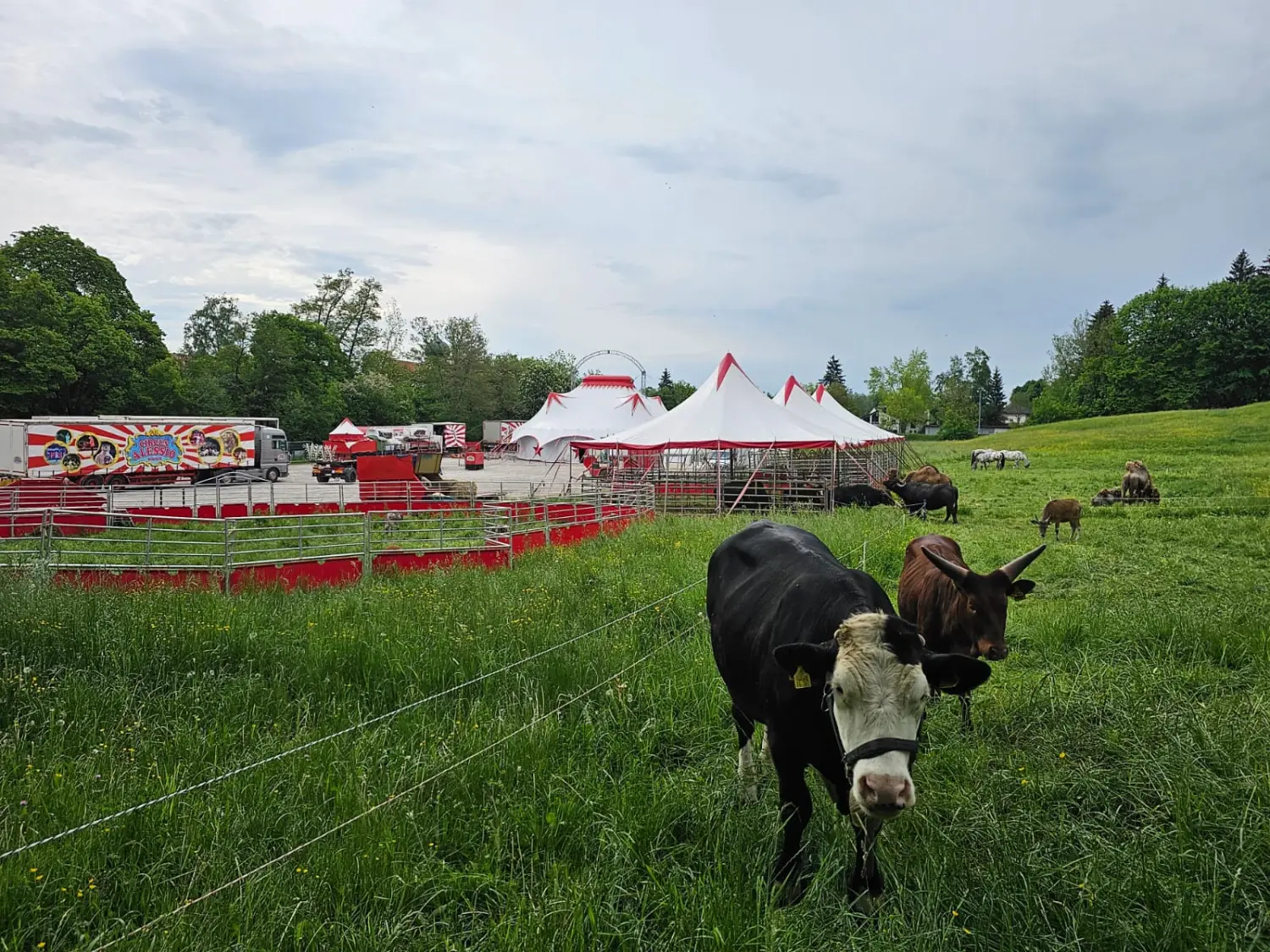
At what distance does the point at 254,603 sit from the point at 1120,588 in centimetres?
929

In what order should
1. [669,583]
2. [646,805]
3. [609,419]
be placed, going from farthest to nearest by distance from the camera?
[609,419], [669,583], [646,805]

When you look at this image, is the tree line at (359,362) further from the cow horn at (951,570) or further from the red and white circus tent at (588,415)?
the cow horn at (951,570)

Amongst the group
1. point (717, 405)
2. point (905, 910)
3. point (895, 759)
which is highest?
point (717, 405)

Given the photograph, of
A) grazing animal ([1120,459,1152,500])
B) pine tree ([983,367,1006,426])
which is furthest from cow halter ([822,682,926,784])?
pine tree ([983,367,1006,426])

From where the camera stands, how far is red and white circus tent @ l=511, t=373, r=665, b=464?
133 ft

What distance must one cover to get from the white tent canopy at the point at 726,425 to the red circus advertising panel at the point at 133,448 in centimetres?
1704

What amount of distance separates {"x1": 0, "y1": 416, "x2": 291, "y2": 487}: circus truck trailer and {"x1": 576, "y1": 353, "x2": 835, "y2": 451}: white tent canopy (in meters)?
17.1

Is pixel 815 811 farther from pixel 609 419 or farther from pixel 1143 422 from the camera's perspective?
pixel 1143 422

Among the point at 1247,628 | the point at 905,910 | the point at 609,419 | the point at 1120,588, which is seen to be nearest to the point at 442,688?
the point at 905,910

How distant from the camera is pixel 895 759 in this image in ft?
8.05

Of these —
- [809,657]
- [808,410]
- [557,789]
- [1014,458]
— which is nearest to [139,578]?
[557,789]

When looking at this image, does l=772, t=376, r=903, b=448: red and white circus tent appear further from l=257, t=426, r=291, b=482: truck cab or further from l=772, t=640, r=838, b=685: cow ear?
l=257, t=426, r=291, b=482: truck cab

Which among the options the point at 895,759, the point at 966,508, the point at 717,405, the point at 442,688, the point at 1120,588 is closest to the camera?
the point at 895,759

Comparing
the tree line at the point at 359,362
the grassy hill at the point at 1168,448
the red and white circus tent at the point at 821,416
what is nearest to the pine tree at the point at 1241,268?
the tree line at the point at 359,362
